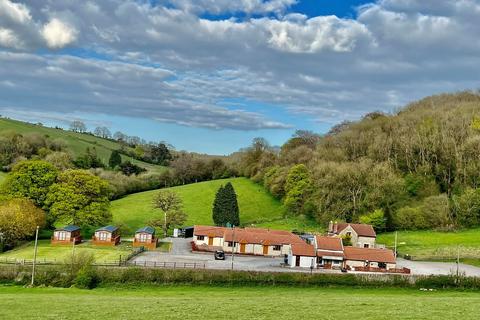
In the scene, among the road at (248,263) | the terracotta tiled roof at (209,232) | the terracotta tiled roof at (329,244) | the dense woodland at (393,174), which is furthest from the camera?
the dense woodland at (393,174)

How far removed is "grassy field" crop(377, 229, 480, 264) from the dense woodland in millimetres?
3003

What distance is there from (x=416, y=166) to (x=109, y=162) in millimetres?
73594

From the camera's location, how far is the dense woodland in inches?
2906

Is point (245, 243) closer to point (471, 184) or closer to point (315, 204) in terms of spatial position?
point (315, 204)

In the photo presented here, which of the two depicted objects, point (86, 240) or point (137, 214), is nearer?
point (86, 240)

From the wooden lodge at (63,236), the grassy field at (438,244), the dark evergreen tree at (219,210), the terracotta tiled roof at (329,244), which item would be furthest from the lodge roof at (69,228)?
the grassy field at (438,244)

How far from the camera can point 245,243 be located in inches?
2462

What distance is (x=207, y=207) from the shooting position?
91062mm

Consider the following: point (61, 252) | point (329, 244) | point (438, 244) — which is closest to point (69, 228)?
point (61, 252)

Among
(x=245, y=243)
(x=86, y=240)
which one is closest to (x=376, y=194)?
(x=245, y=243)

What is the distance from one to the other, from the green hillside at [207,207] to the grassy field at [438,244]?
15.8 meters

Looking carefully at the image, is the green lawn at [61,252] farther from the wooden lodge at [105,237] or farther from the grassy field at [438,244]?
the grassy field at [438,244]

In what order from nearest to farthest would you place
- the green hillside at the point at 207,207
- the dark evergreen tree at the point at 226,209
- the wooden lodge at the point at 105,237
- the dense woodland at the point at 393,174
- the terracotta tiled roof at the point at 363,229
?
the wooden lodge at the point at 105,237 < the terracotta tiled roof at the point at 363,229 < the dense woodland at the point at 393,174 < the dark evergreen tree at the point at 226,209 < the green hillside at the point at 207,207

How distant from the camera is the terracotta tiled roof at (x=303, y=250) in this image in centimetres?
5375
